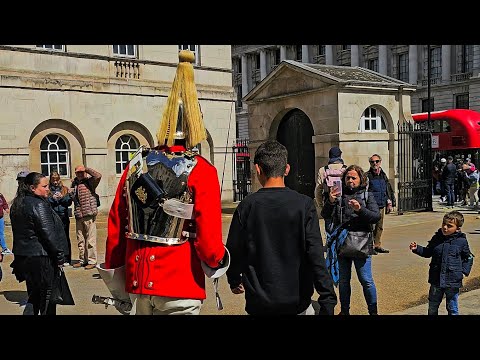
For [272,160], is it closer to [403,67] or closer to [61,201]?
[61,201]

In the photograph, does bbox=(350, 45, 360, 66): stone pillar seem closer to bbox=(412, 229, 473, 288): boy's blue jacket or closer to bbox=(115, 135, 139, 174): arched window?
bbox=(115, 135, 139, 174): arched window

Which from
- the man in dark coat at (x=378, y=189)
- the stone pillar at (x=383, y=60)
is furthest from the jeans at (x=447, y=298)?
the stone pillar at (x=383, y=60)

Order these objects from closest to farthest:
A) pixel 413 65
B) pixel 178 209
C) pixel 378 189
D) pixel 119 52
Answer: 1. pixel 178 209
2. pixel 378 189
3. pixel 119 52
4. pixel 413 65

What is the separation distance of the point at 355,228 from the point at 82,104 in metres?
13.5

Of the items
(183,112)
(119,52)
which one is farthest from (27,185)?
(119,52)

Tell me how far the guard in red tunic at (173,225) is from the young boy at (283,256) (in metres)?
0.22

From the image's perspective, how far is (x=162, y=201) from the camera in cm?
353

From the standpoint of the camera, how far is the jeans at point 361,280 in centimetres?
549

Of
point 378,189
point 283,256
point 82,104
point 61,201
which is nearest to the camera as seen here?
point 283,256

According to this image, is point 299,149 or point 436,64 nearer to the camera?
point 299,149

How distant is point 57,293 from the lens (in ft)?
18.1

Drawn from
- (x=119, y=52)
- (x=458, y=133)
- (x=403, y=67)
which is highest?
(x=403, y=67)

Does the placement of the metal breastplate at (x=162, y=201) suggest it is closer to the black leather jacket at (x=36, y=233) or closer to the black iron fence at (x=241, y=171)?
the black leather jacket at (x=36, y=233)
